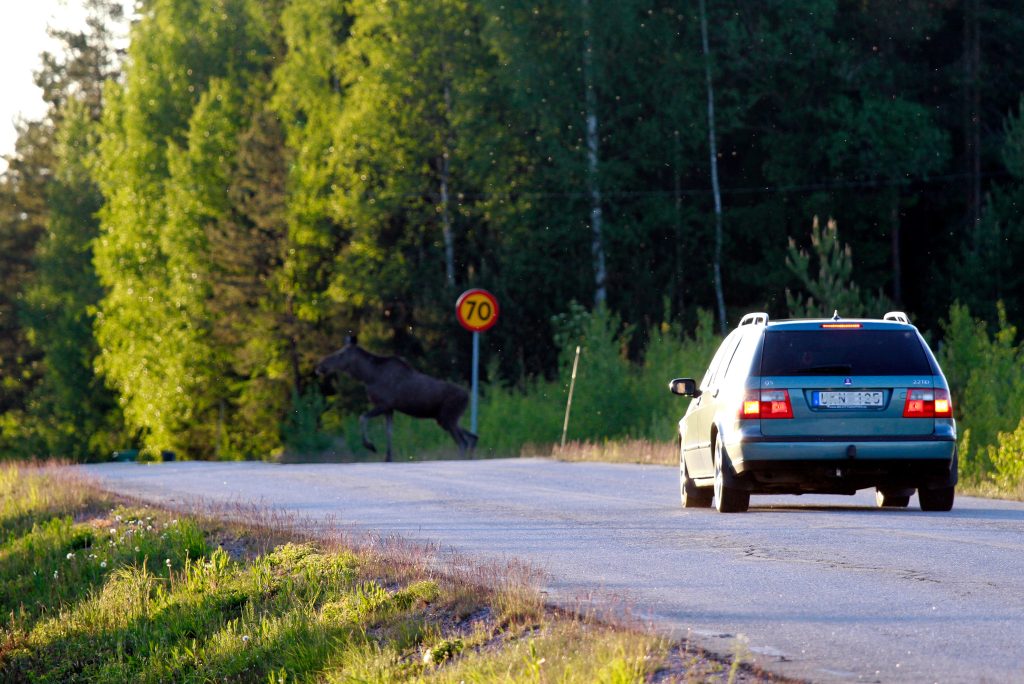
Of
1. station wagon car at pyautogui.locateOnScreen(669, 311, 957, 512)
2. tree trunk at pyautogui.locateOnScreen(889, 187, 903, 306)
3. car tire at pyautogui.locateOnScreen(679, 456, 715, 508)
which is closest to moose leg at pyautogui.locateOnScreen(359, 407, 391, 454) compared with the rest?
car tire at pyautogui.locateOnScreen(679, 456, 715, 508)

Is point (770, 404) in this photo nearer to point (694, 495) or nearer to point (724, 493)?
point (724, 493)

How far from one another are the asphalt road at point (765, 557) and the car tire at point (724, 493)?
160 millimetres

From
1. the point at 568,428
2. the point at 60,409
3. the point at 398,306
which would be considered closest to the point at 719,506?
the point at 568,428

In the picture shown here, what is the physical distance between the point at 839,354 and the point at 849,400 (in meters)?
0.40

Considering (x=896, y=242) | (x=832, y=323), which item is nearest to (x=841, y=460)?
(x=832, y=323)

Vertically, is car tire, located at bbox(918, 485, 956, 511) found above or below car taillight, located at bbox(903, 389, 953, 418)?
below

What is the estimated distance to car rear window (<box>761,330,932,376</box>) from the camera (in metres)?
15.3

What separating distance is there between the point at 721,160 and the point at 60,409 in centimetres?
2944

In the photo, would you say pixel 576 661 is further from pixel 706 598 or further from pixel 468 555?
pixel 468 555

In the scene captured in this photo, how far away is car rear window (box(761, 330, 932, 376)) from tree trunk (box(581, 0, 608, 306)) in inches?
1427

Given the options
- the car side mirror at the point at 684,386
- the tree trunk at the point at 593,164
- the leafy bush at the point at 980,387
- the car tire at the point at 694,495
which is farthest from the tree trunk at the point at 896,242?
the car side mirror at the point at 684,386

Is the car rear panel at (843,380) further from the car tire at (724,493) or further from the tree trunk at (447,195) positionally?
the tree trunk at (447,195)

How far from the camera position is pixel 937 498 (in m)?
16.1

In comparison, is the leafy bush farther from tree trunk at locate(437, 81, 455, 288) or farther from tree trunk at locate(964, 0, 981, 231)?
tree trunk at locate(964, 0, 981, 231)
